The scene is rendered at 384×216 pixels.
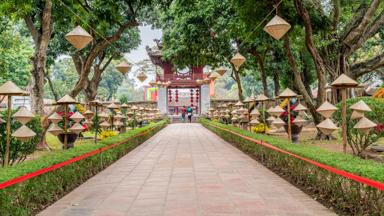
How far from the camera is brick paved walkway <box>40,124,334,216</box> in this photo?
4.59m

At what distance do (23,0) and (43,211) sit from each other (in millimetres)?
7353

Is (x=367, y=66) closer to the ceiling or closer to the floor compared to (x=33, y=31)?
closer to the floor

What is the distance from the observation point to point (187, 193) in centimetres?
544

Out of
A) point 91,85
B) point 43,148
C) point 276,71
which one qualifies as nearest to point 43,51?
point 43,148

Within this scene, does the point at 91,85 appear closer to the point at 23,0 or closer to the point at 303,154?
the point at 23,0

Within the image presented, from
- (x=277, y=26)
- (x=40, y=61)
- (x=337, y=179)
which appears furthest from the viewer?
(x=40, y=61)

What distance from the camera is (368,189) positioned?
3992 mm

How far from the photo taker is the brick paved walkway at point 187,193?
15.0ft

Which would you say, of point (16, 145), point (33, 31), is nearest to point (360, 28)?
point (33, 31)

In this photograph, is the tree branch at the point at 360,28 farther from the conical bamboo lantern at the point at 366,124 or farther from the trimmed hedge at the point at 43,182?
the trimmed hedge at the point at 43,182

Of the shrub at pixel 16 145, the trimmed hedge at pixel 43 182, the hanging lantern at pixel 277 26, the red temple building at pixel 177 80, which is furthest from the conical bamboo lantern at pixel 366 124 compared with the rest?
the red temple building at pixel 177 80

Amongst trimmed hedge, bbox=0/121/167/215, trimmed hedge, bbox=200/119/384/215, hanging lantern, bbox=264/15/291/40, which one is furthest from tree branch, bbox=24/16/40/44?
trimmed hedge, bbox=200/119/384/215

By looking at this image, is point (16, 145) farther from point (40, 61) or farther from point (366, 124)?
point (366, 124)

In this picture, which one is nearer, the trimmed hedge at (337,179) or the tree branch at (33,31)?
the trimmed hedge at (337,179)
